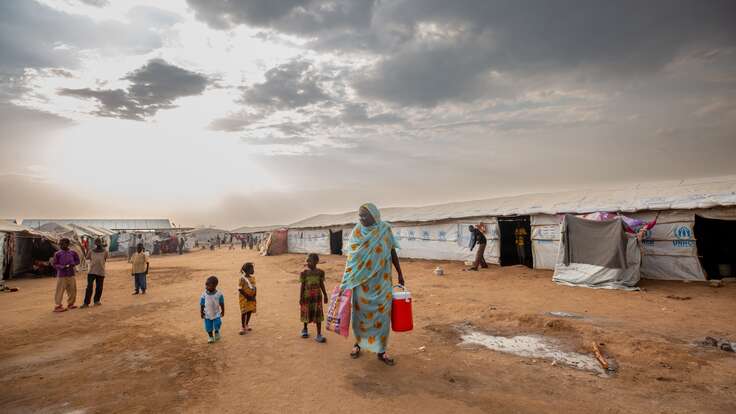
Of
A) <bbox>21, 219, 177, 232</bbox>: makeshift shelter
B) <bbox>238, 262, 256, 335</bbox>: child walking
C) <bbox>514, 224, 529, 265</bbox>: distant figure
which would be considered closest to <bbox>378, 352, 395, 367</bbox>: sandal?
<bbox>238, 262, 256, 335</bbox>: child walking

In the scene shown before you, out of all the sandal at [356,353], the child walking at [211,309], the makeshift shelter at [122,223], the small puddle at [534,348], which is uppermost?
the makeshift shelter at [122,223]

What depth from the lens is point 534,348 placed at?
504 centimetres

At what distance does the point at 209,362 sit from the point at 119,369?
1064 millimetres

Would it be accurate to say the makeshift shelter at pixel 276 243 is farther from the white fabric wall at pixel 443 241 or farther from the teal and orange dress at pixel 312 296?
the teal and orange dress at pixel 312 296

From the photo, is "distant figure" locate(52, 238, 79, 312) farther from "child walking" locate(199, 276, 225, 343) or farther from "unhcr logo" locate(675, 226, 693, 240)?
"unhcr logo" locate(675, 226, 693, 240)

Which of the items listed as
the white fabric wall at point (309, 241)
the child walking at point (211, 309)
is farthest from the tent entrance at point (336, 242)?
the child walking at point (211, 309)

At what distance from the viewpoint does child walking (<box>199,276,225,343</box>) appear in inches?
214

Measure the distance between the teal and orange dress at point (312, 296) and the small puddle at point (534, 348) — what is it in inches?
89.8

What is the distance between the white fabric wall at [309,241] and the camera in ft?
84.6

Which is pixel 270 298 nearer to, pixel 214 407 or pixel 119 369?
pixel 119 369

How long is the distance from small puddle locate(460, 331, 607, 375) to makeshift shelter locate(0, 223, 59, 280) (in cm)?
1768

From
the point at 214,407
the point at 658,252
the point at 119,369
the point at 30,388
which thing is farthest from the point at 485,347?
the point at 658,252

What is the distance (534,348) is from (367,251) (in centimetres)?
287

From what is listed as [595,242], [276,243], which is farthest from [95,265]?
[276,243]
